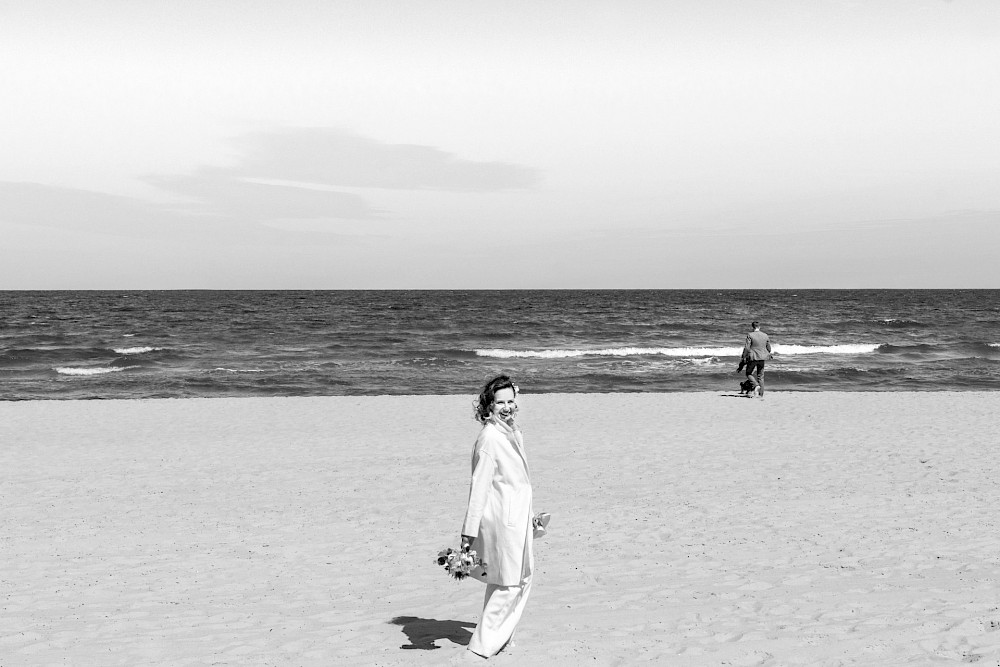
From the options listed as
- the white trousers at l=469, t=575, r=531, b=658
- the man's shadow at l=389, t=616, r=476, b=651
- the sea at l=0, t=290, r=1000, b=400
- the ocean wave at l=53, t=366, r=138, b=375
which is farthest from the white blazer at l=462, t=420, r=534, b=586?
the ocean wave at l=53, t=366, r=138, b=375

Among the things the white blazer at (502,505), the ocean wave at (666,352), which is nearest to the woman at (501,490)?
the white blazer at (502,505)

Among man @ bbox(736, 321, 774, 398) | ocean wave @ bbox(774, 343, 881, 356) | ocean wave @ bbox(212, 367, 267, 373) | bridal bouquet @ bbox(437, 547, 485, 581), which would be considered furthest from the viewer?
ocean wave @ bbox(774, 343, 881, 356)

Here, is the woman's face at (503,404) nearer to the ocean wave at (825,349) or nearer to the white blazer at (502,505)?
the white blazer at (502,505)

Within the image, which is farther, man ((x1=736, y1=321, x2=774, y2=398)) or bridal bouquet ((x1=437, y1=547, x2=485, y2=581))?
man ((x1=736, y1=321, x2=774, y2=398))

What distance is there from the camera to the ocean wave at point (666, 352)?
3985 centimetres

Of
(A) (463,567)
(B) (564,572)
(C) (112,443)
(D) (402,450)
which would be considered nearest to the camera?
(A) (463,567)

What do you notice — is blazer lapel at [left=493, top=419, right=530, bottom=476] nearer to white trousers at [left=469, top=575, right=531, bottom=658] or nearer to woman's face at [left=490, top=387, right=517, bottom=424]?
woman's face at [left=490, top=387, right=517, bottom=424]

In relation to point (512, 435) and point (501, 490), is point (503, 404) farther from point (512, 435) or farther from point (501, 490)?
point (501, 490)

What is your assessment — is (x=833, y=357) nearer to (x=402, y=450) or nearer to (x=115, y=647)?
(x=402, y=450)

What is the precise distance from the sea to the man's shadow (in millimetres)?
20706

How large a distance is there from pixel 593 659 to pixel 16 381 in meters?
31.7

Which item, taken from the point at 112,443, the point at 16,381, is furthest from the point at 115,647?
the point at 16,381

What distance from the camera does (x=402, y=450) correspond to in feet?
48.0

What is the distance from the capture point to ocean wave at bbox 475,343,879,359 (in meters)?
39.9
